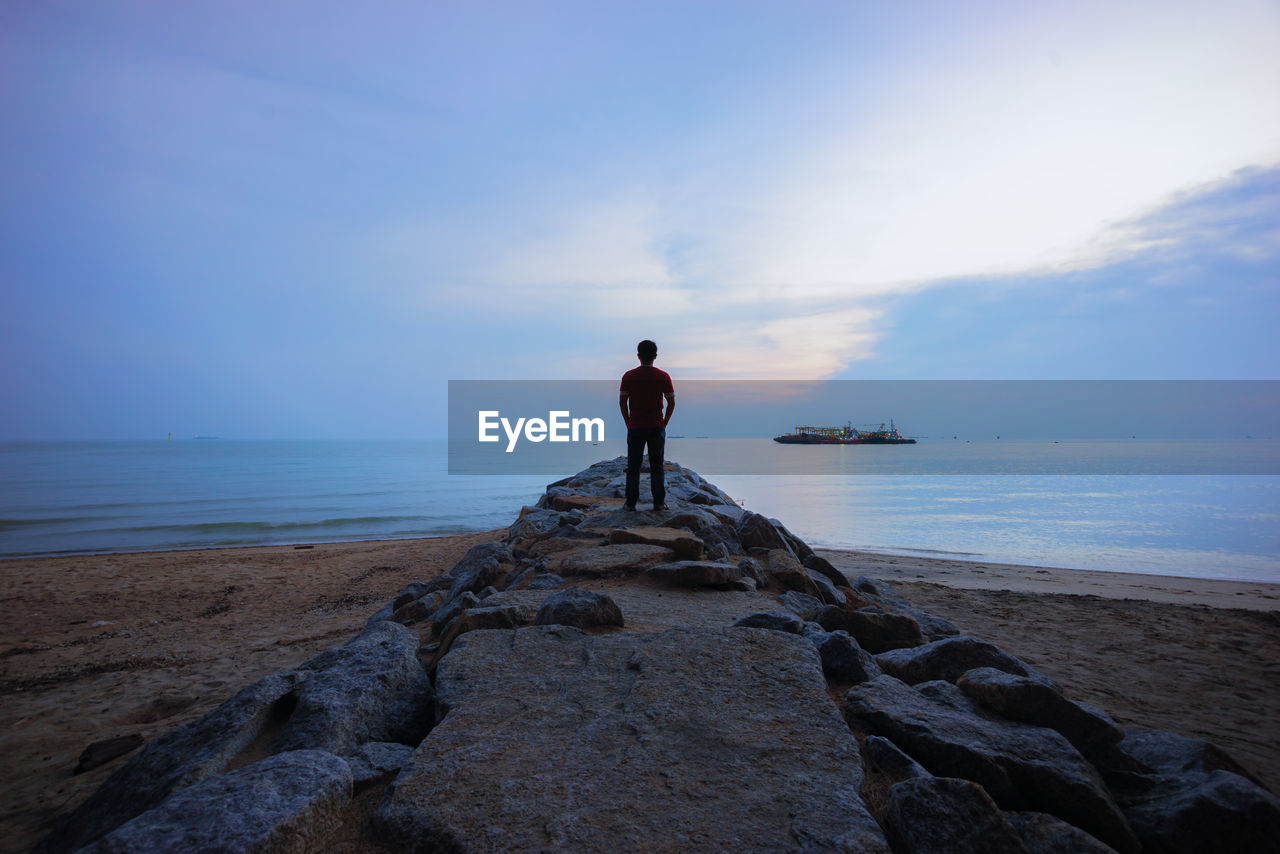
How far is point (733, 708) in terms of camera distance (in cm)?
266

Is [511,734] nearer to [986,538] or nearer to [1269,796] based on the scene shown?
[1269,796]

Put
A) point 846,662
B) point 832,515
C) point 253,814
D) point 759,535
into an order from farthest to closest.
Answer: point 832,515 → point 759,535 → point 846,662 → point 253,814

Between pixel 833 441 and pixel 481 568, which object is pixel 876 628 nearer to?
pixel 481 568

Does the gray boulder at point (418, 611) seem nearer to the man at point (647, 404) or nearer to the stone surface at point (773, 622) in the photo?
the man at point (647, 404)

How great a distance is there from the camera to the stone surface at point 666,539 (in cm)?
557

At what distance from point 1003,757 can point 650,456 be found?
17.6ft

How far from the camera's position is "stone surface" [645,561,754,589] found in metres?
4.82

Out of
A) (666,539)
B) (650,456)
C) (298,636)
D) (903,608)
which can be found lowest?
(298,636)

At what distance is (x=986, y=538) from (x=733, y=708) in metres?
16.0

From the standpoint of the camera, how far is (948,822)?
6.23 ft

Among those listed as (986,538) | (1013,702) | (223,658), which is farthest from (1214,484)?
(223,658)

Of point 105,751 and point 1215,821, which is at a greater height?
point 1215,821

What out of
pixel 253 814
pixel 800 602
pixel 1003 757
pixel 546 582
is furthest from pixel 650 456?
pixel 253 814

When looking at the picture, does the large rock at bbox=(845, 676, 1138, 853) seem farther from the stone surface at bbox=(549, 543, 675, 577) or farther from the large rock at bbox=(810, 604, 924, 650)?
the stone surface at bbox=(549, 543, 675, 577)
